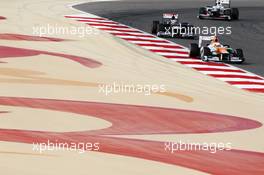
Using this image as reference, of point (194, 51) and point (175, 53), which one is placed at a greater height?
point (194, 51)

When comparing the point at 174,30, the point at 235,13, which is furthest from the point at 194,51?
the point at 235,13

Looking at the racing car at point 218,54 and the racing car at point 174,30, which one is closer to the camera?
the racing car at point 218,54

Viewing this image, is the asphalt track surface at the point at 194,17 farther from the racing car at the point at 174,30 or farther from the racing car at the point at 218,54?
the racing car at the point at 174,30

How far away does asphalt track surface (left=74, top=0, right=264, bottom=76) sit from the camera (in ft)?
88.2

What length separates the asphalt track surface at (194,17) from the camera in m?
26.9

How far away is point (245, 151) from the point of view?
13.4 m

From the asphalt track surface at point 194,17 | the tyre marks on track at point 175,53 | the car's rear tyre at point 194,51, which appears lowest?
the asphalt track surface at point 194,17

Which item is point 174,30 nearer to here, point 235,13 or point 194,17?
point 235,13

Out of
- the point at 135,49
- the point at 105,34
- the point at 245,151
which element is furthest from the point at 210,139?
the point at 105,34

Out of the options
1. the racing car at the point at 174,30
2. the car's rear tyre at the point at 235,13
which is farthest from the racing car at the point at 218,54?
the car's rear tyre at the point at 235,13

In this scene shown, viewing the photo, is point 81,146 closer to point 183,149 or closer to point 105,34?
point 183,149

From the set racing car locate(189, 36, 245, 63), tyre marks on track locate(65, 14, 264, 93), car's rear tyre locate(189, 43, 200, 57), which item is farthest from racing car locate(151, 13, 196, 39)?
racing car locate(189, 36, 245, 63)

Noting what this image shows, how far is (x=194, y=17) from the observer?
35.9 m

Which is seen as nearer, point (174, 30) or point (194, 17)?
point (174, 30)
